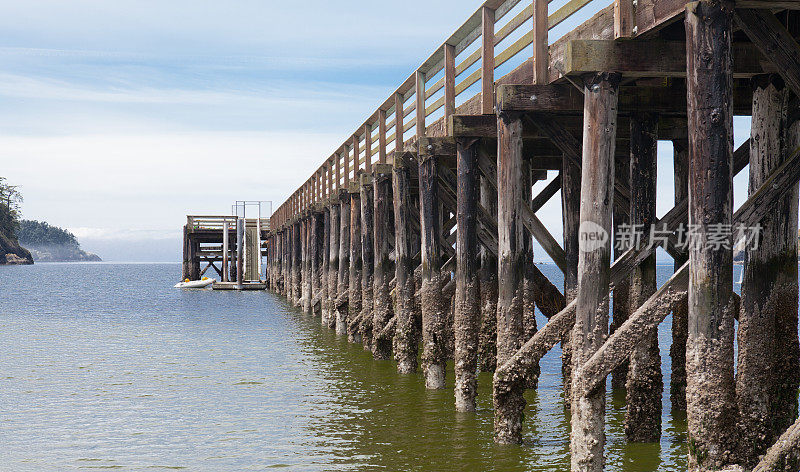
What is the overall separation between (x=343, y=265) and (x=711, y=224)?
14.6 meters

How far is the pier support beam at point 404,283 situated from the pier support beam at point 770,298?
6.65 m

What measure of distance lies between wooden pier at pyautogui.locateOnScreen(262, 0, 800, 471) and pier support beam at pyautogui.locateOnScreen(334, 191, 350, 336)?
620cm

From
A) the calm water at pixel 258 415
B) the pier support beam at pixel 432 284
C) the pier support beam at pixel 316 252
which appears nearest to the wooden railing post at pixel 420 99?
the pier support beam at pixel 432 284

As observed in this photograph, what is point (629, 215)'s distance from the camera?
358 inches

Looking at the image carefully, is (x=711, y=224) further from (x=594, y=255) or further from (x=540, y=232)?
(x=540, y=232)

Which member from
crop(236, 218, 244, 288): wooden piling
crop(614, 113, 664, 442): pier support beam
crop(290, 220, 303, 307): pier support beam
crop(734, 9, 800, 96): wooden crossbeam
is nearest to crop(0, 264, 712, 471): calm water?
crop(614, 113, 664, 442): pier support beam

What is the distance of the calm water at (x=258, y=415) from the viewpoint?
8.29 metres

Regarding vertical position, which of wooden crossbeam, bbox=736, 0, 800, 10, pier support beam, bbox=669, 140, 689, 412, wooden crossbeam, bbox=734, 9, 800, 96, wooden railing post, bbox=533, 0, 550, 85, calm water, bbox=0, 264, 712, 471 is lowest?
calm water, bbox=0, 264, 712, 471

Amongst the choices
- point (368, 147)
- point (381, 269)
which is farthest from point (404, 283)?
point (368, 147)

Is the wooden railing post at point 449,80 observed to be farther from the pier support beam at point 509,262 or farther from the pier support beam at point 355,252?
the pier support beam at point 355,252

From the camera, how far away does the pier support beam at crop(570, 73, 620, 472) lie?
6469 millimetres

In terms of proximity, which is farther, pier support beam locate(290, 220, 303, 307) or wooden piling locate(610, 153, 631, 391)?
pier support beam locate(290, 220, 303, 307)

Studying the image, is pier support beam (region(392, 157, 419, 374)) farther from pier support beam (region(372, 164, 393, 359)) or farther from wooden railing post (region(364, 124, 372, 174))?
wooden railing post (region(364, 124, 372, 174))

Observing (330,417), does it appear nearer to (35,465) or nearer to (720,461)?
(35,465)
